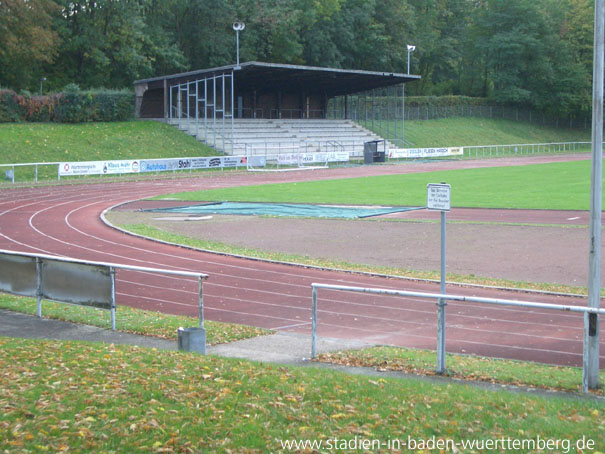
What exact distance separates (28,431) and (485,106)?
97.6 meters

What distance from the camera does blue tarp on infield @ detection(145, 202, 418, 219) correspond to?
29.2 metres

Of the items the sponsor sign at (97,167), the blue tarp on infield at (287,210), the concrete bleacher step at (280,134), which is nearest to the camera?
the blue tarp on infield at (287,210)

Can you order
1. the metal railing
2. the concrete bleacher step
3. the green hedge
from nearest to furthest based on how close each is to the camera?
1. the green hedge
2. the concrete bleacher step
3. the metal railing

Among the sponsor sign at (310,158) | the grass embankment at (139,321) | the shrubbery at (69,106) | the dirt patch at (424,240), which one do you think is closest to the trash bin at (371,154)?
the sponsor sign at (310,158)

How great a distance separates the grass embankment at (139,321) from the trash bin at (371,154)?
47.8 meters

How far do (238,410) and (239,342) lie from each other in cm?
456

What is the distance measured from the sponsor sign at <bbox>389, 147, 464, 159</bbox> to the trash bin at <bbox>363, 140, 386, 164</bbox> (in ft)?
8.65

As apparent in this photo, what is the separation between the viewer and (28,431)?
6273mm

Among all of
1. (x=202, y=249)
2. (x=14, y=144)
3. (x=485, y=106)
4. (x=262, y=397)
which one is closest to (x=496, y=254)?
(x=202, y=249)

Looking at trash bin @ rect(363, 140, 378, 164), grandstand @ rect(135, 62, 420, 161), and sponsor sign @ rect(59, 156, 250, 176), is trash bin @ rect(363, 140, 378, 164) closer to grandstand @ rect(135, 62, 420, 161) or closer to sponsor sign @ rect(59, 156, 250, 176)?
grandstand @ rect(135, 62, 420, 161)

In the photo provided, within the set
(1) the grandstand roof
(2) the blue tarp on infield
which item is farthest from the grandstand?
(2) the blue tarp on infield

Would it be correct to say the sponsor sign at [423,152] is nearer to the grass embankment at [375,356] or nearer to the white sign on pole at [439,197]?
the grass embankment at [375,356]

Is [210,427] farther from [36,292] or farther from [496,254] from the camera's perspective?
[496,254]

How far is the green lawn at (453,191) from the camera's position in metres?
33.0
